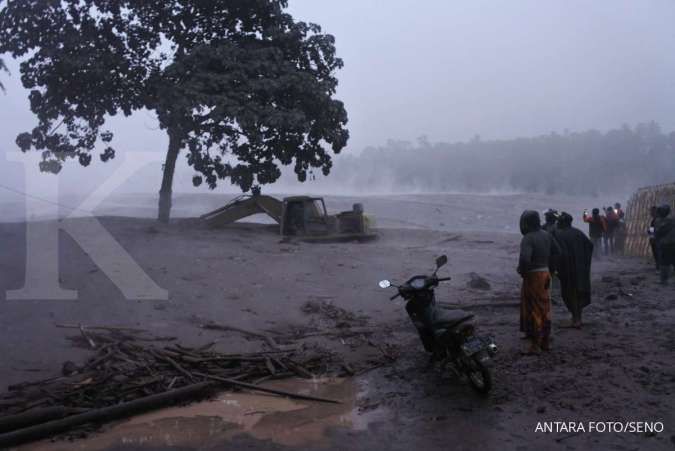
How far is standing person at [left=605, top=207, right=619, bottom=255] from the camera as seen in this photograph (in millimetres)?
19312

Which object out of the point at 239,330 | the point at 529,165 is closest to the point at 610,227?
the point at 239,330

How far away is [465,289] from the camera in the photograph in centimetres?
1284

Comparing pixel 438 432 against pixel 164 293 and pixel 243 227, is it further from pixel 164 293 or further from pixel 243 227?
pixel 243 227

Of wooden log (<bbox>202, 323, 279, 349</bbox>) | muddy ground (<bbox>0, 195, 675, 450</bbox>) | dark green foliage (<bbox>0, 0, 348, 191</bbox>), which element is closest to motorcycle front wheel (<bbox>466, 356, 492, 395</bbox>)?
muddy ground (<bbox>0, 195, 675, 450</bbox>)

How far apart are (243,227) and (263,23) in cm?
616

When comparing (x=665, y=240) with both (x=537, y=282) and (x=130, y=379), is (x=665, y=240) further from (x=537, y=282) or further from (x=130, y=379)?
(x=130, y=379)

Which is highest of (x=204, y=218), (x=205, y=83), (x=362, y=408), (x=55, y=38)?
(x=55, y=38)

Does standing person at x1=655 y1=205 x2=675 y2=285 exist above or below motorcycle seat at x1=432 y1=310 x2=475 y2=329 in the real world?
above

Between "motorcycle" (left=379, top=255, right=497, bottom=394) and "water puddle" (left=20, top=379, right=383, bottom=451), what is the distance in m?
0.92

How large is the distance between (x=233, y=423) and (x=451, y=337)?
2165 millimetres

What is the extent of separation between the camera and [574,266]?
27.7 ft

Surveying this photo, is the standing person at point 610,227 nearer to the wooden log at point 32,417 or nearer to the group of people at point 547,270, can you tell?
the group of people at point 547,270

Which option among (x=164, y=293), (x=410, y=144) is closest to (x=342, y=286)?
(x=164, y=293)

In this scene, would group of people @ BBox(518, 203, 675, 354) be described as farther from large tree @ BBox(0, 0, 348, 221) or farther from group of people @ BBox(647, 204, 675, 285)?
large tree @ BBox(0, 0, 348, 221)
